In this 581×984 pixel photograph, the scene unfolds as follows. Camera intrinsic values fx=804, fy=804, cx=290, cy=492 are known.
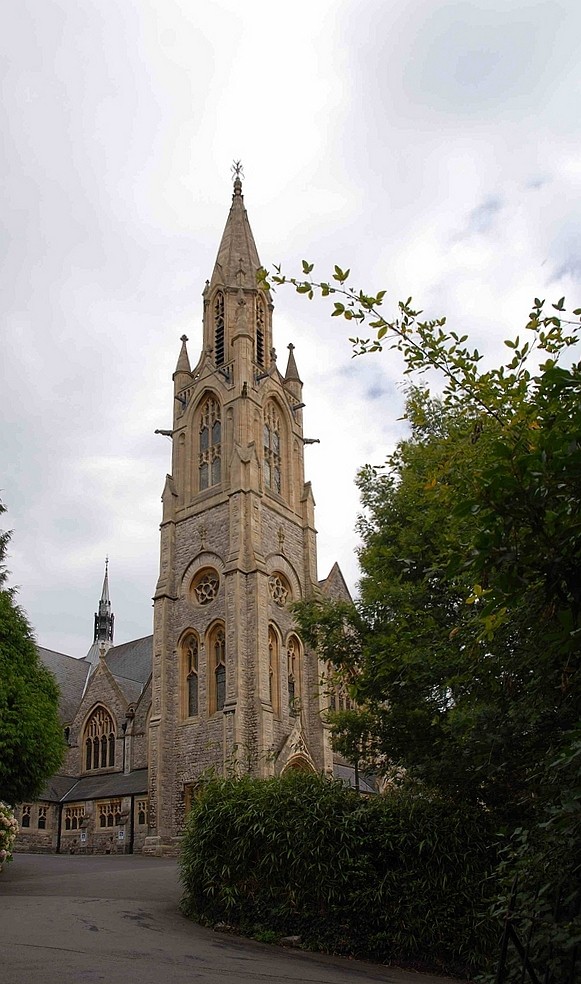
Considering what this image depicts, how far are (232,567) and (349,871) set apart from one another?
19.2 meters

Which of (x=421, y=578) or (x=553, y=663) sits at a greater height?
(x=421, y=578)

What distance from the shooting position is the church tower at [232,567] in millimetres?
28172

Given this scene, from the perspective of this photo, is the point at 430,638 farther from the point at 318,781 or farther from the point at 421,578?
the point at 318,781

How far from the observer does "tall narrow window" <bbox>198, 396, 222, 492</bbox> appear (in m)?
33.7

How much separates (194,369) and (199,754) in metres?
17.3

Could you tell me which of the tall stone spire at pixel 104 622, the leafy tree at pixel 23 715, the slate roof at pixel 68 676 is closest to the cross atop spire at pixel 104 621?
the tall stone spire at pixel 104 622

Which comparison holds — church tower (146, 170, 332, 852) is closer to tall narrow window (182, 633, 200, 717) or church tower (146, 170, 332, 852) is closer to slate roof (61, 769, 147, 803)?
tall narrow window (182, 633, 200, 717)

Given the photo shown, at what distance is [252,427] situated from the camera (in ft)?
108

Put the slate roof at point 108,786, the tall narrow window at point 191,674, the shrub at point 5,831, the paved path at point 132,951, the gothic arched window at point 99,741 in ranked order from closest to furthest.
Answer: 1. the paved path at point 132,951
2. the shrub at point 5,831
3. the tall narrow window at point 191,674
4. the slate roof at point 108,786
5. the gothic arched window at point 99,741

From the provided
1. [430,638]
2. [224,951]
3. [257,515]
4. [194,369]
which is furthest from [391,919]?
[194,369]

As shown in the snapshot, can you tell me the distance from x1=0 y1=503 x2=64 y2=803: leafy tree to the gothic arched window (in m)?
18.9

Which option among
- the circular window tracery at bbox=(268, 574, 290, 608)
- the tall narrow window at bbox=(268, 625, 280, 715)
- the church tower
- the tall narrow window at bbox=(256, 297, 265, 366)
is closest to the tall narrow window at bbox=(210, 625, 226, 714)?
the church tower

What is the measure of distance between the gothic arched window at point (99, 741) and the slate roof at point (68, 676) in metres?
3.79

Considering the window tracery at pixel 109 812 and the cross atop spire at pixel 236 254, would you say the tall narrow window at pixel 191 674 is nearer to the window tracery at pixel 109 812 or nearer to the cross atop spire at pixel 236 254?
the window tracery at pixel 109 812
